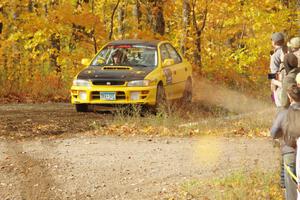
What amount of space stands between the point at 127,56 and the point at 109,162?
6.34 m

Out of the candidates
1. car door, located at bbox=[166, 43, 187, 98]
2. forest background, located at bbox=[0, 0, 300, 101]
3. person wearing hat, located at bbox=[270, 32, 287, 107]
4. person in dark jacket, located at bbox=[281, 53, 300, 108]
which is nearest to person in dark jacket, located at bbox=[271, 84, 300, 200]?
person in dark jacket, located at bbox=[281, 53, 300, 108]

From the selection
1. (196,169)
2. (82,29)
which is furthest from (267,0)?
(196,169)

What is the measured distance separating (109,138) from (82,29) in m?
11.1

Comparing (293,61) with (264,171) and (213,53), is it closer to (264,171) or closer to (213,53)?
(264,171)

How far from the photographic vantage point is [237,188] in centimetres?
→ 752

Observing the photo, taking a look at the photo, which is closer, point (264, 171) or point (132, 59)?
point (264, 171)

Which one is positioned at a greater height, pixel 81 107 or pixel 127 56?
pixel 127 56

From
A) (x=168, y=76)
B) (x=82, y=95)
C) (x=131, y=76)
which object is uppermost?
(x=131, y=76)

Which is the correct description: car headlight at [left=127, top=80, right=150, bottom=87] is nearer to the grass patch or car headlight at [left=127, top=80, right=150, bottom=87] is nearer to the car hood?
the car hood

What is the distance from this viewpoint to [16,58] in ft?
67.5

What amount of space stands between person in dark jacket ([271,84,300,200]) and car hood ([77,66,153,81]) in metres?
8.13

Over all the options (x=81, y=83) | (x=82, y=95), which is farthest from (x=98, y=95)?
(x=81, y=83)

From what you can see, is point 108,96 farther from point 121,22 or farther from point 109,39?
point 121,22

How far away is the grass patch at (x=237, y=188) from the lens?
7409mm
